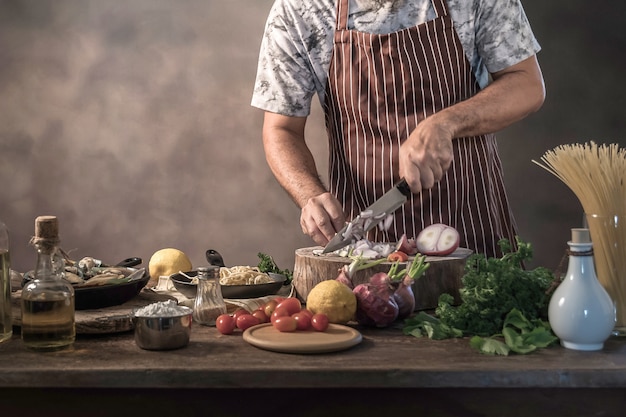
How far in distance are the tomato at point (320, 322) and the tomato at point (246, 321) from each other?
151mm

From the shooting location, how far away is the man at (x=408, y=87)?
8.52ft

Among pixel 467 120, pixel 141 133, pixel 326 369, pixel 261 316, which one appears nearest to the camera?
pixel 326 369

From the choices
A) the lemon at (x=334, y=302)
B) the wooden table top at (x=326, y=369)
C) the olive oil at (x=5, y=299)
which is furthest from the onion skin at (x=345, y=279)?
the olive oil at (x=5, y=299)

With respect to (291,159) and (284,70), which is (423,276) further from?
(284,70)

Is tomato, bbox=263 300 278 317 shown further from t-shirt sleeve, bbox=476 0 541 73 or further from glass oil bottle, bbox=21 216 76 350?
t-shirt sleeve, bbox=476 0 541 73

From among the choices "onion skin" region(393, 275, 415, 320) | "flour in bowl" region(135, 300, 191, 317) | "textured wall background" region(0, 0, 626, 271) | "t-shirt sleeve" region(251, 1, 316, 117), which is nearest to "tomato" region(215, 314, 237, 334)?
"flour in bowl" region(135, 300, 191, 317)

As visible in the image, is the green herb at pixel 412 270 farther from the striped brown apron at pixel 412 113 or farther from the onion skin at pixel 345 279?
the striped brown apron at pixel 412 113

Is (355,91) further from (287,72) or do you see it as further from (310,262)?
(310,262)

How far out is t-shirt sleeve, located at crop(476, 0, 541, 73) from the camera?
260 cm

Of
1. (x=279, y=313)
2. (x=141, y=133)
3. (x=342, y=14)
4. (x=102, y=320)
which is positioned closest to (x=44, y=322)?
(x=102, y=320)

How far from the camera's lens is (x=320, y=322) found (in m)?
1.65

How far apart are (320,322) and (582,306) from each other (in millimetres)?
505

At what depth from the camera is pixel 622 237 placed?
5.37ft

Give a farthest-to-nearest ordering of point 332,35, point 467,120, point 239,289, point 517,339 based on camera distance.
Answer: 1. point 332,35
2. point 467,120
3. point 239,289
4. point 517,339
